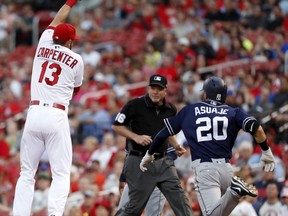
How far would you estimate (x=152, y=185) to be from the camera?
12.2 meters

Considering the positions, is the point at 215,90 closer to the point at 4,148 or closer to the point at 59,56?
the point at 59,56

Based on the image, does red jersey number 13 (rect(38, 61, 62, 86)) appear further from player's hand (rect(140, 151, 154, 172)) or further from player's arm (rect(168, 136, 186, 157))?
player's arm (rect(168, 136, 186, 157))

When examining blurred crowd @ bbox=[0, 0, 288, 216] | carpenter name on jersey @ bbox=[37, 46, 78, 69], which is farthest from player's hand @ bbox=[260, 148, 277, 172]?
blurred crowd @ bbox=[0, 0, 288, 216]

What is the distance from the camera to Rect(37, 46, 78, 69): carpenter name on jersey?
37.3 ft

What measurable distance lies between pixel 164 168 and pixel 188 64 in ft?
33.8

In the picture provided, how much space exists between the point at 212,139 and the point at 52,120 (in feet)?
6.06

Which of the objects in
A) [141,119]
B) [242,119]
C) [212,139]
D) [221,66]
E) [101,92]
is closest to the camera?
[242,119]

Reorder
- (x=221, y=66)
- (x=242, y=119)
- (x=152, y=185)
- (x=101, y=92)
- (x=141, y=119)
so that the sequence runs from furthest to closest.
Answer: (x=101, y=92) → (x=221, y=66) → (x=141, y=119) → (x=152, y=185) → (x=242, y=119)

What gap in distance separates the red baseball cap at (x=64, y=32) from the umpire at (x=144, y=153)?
146cm

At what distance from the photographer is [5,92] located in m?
23.4

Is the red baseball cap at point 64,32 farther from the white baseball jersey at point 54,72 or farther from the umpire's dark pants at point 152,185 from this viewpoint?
the umpire's dark pants at point 152,185

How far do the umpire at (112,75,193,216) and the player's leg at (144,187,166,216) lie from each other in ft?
1.19

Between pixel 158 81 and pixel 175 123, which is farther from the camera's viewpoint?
pixel 158 81

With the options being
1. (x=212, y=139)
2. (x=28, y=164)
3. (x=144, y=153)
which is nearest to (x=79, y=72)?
(x=28, y=164)
